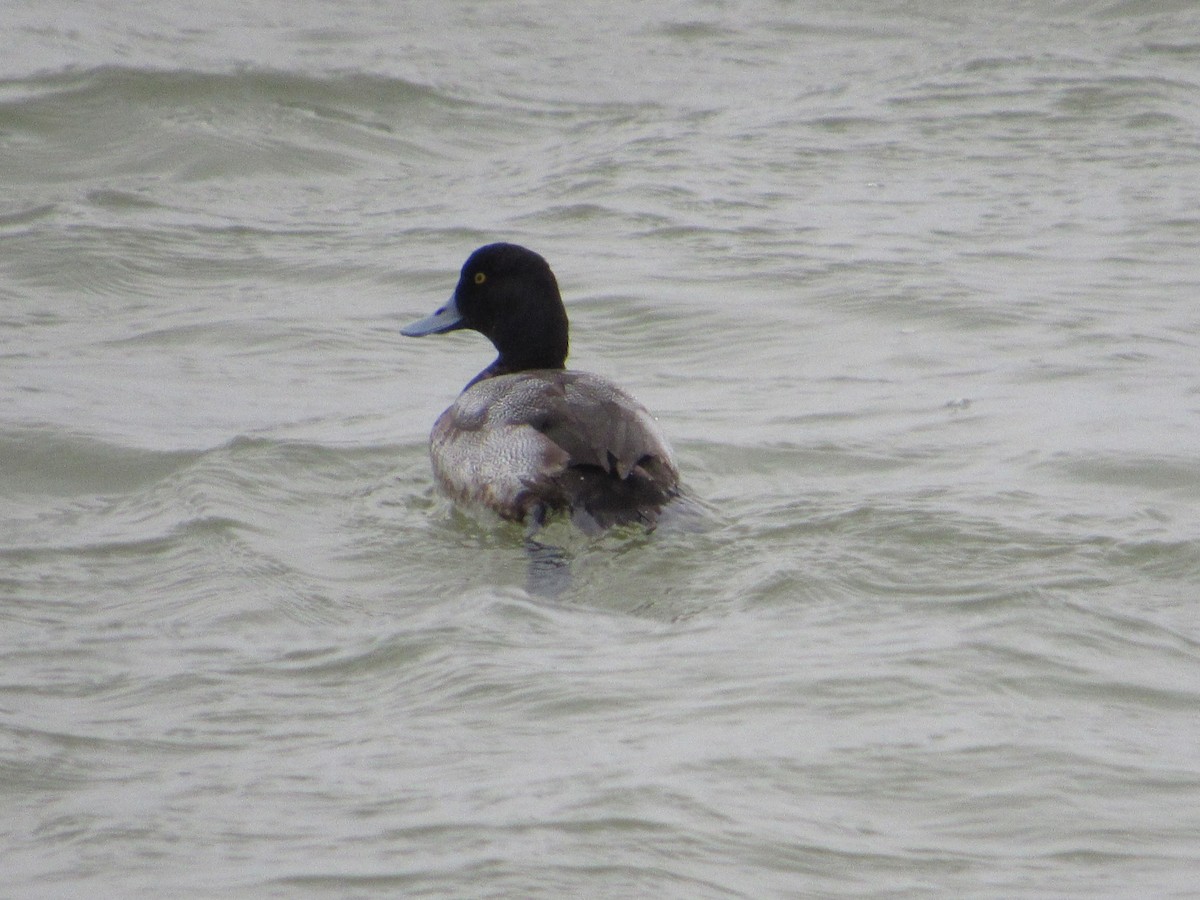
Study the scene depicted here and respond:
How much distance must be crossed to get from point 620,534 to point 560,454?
396 millimetres

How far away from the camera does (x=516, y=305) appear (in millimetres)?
7625

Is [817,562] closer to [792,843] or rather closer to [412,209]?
[792,843]

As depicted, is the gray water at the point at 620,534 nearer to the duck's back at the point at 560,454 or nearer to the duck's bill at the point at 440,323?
the duck's back at the point at 560,454

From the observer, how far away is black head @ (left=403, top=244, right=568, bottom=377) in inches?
299

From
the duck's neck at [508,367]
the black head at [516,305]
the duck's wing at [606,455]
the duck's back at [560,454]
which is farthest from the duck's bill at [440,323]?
the duck's wing at [606,455]

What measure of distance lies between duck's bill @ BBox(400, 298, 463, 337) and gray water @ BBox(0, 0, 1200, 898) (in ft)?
1.34

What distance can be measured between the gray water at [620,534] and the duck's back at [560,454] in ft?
0.48

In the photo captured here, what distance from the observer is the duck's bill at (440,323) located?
7902mm

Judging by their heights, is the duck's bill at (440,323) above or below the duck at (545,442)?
above

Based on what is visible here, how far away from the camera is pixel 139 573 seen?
6230 millimetres

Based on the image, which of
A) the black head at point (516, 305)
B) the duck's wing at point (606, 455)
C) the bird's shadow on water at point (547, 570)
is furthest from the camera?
the black head at point (516, 305)

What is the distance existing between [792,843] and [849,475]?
10.3 ft

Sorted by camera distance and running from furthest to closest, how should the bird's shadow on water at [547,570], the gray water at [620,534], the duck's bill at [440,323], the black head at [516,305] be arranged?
1. the duck's bill at [440,323]
2. the black head at [516,305]
3. the bird's shadow on water at [547,570]
4. the gray water at [620,534]

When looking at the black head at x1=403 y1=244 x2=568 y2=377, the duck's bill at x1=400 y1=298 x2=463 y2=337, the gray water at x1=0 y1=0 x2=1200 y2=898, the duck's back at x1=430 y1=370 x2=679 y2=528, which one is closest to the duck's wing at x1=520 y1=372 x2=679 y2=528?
the duck's back at x1=430 y1=370 x2=679 y2=528
